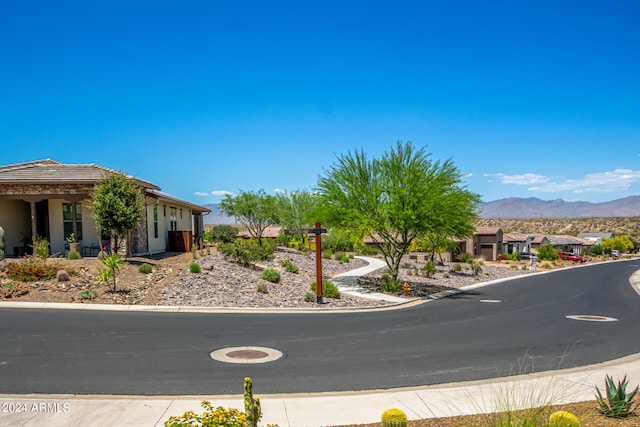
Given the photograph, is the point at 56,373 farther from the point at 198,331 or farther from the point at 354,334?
the point at 354,334

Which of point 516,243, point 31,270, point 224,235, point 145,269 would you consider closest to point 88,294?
point 31,270

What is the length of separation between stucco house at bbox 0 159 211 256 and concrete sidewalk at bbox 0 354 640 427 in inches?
660

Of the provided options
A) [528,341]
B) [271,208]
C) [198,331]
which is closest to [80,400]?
[198,331]

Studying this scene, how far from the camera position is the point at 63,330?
12219 millimetres

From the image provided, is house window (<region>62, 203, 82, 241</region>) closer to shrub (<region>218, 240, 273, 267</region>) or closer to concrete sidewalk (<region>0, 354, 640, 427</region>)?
shrub (<region>218, 240, 273, 267</region>)

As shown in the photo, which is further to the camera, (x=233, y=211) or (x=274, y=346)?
(x=233, y=211)

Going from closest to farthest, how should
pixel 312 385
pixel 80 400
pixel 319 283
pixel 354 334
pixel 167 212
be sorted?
pixel 80 400 < pixel 312 385 < pixel 354 334 < pixel 319 283 < pixel 167 212

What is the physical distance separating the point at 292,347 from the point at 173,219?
952 inches

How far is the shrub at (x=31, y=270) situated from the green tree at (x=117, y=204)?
271 centimetres

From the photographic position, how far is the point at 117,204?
21125 mm

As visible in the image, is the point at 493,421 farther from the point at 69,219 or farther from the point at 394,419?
the point at 69,219

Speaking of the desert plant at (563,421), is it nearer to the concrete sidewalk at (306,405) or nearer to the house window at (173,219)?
the concrete sidewalk at (306,405)

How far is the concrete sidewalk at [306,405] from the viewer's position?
256 inches

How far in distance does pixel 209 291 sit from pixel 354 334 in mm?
8403
